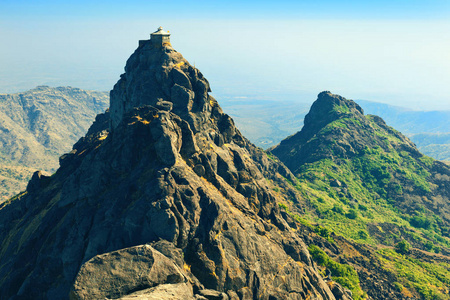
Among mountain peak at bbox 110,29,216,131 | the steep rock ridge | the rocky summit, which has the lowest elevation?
the steep rock ridge

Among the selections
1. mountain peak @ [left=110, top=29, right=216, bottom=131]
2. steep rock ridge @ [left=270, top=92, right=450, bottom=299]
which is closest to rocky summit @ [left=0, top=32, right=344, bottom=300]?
mountain peak @ [left=110, top=29, right=216, bottom=131]

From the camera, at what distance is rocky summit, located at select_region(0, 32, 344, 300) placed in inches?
1492

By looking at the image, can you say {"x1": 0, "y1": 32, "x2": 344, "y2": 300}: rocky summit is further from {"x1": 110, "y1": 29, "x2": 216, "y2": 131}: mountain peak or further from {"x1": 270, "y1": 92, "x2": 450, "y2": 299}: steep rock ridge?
{"x1": 270, "y1": 92, "x2": 450, "y2": 299}: steep rock ridge

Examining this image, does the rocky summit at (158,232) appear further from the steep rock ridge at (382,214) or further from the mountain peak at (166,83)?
the steep rock ridge at (382,214)

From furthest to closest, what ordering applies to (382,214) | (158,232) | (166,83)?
(382,214) → (166,83) → (158,232)

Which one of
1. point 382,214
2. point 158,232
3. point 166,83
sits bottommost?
Result: point 382,214

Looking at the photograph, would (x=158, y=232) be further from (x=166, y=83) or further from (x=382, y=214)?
(x=382, y=214)

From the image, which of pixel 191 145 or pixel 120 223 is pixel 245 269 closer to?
pixel 120 223

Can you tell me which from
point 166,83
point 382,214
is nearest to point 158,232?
point 166,83

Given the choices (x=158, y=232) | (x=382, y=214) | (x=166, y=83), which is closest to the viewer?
(x=158, y=232)

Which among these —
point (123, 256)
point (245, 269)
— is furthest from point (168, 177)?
point (245, 269)

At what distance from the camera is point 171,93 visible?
7944cm

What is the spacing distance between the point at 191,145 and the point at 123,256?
1088 inches

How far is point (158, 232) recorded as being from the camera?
45.1m
